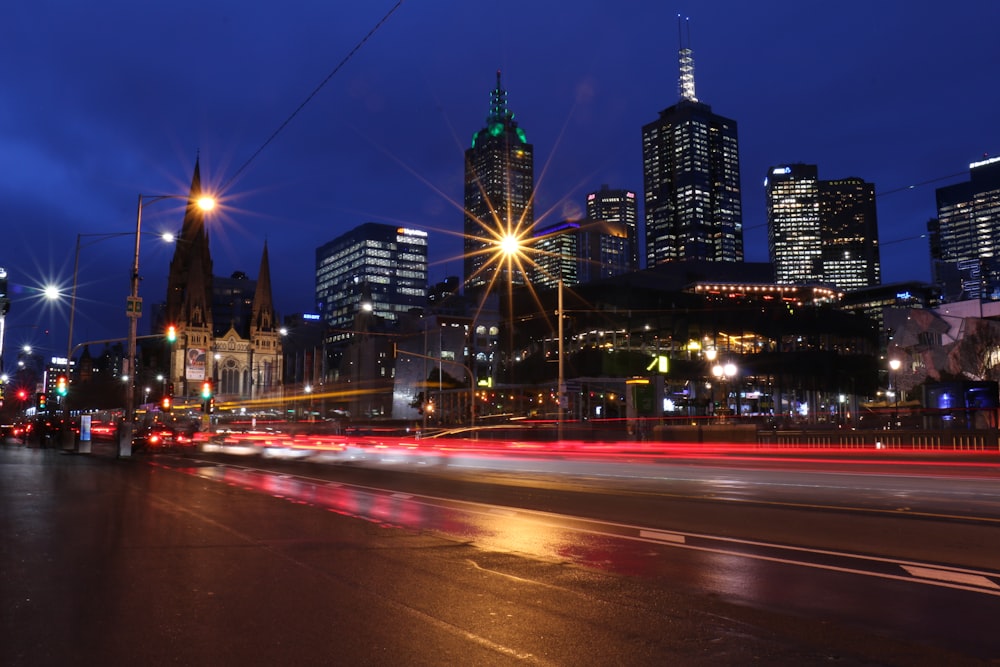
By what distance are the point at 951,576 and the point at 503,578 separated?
180 inches

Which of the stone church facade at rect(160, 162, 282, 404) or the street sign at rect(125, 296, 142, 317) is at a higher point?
the stone church facade at rect(160, 162, 282, 404)

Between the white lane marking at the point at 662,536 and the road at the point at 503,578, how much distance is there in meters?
0.05

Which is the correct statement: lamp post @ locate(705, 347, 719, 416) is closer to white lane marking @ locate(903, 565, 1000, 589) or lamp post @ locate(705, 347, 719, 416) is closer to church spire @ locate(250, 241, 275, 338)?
white lane marking @ locate(903, 565, 1000, 589)

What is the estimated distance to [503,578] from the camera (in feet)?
26.7

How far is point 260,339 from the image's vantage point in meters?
163

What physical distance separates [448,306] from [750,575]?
122521 millimetres

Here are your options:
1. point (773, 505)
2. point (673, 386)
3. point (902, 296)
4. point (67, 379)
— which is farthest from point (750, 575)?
point (902, 296)

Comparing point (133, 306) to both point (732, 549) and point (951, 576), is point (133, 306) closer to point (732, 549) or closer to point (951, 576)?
point (732, 549)

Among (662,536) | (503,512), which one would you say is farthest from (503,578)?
(503,512)

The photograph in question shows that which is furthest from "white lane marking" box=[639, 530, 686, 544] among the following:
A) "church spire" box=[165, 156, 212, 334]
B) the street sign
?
"church spire" box=[165, 156, 212, 334]

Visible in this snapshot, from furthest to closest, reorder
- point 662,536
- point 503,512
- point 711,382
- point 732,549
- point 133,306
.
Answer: point 711,382, point 133,306, point 503,512, point 662,536, point 732,549

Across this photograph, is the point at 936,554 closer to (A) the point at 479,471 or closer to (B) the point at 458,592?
(B) the point at 458,592

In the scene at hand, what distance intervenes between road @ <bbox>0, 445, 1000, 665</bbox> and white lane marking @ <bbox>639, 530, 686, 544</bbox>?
0.18 feet

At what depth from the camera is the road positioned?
573cm
